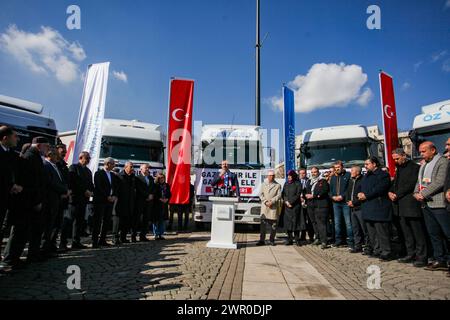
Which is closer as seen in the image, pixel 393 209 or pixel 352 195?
pixel 393 209

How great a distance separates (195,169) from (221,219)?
9.13ft

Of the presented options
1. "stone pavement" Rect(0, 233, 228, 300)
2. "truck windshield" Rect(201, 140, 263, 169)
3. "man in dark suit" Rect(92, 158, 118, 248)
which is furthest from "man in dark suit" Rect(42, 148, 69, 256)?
"truck windshield" Rect(201, 140, 263, 169)

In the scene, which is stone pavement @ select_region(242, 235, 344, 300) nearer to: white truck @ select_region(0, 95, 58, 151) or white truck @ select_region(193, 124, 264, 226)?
white truck @ select_region(193, 124, 264, 226)

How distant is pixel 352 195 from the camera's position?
6.58 meters

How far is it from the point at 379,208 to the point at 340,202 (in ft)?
4.46

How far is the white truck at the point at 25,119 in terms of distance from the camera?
7.90 m

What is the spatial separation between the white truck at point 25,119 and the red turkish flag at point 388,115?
10.9 metres

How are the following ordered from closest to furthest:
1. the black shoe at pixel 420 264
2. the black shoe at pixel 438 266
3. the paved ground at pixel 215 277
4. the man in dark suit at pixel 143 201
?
the paved ground at pixel 215 277, the black shoe at pixel 438 266, the black shoe at pixel 420 264, the man in dark suit at pixel 143 201

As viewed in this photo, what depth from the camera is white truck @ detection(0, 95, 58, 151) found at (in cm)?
790

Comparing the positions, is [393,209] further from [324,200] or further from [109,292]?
[109,292]

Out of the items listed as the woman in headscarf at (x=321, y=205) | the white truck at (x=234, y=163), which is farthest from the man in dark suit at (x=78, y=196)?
the woman in headscarf at (x=321, y=205)

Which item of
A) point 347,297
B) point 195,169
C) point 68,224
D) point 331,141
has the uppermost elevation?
point 331,141

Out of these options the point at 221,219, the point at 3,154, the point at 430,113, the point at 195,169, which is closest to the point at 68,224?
the point at 3,154

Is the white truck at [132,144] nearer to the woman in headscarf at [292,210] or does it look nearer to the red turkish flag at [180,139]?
the red turkish flag at [180,139]
